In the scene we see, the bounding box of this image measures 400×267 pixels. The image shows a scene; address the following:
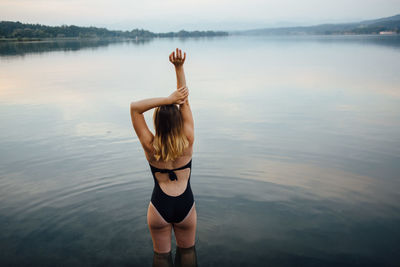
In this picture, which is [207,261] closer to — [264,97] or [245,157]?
[245,157]

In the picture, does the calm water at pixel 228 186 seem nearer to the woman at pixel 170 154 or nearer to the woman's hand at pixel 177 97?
the woman at pixel 170 154

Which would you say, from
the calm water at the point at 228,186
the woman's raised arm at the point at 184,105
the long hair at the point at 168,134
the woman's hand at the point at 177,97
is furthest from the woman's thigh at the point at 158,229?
the woman's hand at the point at 177,97

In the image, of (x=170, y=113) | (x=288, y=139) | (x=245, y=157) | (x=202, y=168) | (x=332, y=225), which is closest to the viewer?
(x=170, y=113)

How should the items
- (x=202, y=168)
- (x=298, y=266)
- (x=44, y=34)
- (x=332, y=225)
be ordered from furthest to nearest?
1. (x=44, y=34)
2. (x=202, y=168)
3. (x=332, y=225)
4. (x=298, y=266)

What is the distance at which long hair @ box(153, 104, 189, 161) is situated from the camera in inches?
132

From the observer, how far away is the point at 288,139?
1077 centimetres

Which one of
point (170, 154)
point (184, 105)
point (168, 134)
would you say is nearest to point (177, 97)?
point (184, 105)

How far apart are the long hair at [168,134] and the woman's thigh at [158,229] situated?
30.1 inches

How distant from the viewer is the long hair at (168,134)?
3.36 m

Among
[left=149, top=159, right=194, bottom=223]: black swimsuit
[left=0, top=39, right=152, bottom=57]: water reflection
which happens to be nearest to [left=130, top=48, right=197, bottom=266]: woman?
[left=149, top=159, right=194, bottom=223]: black swimsuit

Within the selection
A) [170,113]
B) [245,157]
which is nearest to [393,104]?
[245,157]

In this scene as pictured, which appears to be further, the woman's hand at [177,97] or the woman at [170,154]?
the woman at [170,154]

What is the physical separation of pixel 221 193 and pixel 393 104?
12275 millimetres

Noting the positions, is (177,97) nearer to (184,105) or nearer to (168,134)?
(184,105)
